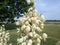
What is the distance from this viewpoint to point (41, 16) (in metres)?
3.19

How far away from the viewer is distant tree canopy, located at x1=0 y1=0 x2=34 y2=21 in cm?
4428

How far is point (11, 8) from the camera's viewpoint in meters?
48.2

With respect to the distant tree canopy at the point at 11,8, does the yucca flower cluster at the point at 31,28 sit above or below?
above

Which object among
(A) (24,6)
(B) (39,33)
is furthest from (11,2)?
(B) (39,33)

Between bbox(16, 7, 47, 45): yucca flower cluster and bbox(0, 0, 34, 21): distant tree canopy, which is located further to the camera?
bbox(0, 0, 34, 21): distant tree canopy

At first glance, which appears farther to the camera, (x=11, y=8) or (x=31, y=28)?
(x=11, y=8)

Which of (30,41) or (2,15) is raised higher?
(30,41)

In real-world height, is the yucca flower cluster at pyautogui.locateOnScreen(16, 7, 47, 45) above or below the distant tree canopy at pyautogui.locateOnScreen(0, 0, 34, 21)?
above

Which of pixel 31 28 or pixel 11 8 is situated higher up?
pixel 31 28

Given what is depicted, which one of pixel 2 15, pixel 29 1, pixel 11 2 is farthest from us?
pixel 11 2

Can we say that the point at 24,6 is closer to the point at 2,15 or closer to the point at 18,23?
the point at 2,15

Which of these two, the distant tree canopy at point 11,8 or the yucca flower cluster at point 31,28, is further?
the distant tree canopy at point 11,8

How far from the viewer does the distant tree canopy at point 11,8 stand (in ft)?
145

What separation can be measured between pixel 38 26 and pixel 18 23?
0.23m
